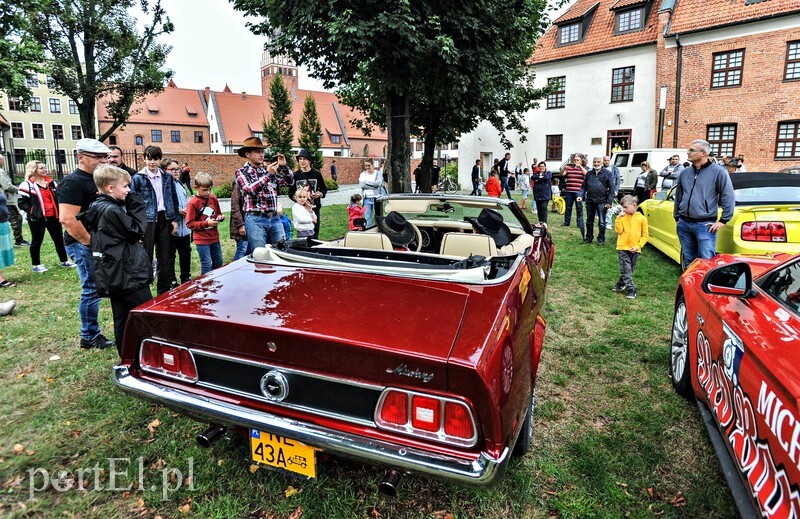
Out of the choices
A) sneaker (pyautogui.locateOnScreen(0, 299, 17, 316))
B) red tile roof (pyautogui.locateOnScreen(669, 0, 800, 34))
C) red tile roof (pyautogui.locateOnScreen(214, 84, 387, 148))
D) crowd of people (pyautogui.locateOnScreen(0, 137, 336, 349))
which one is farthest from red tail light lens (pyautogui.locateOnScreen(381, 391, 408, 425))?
red tile roof (pyautogui.locateOnScreen(214, 84, 387, 148))

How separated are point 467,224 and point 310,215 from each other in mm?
2905

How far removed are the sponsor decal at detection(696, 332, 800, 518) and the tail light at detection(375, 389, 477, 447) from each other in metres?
1.04

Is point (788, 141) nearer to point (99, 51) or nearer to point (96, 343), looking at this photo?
point (96, 343)

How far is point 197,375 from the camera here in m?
2.31

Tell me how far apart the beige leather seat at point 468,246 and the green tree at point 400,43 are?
5665mm

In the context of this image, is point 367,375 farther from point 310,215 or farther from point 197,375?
point 310,215

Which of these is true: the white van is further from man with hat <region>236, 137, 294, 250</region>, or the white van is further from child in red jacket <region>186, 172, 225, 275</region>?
child in red jacket <region>186, 172, 225, 275</region>

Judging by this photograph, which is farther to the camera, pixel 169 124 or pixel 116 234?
pixel 169 124

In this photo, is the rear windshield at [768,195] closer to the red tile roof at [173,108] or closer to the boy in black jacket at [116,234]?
the boy in black jacket at [116,234]

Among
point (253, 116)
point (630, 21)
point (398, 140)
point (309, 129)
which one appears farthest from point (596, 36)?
point (253, 116)

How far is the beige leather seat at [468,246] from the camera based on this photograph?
3.26 meters

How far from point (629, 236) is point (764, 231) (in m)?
1.37

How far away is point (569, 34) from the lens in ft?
89.8

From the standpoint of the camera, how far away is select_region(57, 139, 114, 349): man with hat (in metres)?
3.84
